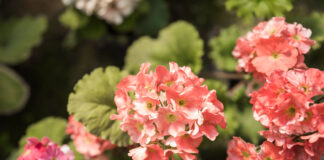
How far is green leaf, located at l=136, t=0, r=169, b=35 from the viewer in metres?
1.74

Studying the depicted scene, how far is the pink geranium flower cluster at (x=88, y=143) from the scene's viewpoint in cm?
124

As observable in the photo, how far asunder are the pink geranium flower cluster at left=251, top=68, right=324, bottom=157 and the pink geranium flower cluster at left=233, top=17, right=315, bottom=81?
90 millimetres

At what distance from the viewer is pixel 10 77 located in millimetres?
1870

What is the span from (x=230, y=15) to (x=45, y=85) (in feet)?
4.28

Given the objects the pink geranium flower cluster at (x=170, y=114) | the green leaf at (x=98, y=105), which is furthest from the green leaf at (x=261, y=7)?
the green leaf at (x=98, y=105)

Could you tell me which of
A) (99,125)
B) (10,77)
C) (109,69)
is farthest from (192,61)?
(10,77)

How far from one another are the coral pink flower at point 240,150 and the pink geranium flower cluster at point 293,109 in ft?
0.24

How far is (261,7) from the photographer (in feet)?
4.15

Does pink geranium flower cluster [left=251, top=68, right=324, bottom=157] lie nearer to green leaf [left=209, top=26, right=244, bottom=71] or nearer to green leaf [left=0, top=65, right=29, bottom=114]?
green leaf [left=209, top=26, right=244, bottom=71]

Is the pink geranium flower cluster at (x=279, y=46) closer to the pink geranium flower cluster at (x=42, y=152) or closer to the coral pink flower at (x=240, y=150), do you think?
the coral pink flower at (x=240, y=150)

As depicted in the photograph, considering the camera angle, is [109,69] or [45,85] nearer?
[109,69]

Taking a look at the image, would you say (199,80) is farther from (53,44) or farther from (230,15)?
(53,44)

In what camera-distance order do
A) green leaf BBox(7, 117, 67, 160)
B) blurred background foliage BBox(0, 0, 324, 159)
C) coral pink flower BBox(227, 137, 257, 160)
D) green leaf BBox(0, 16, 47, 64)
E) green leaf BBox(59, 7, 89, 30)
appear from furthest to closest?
green leaf BBox(0, 16, 47, 64)
green leaf BBox(59, 7, 89, 30)
green leaf BBox(7, 117, 67, 160)
blurred background foliage BBox(0, 0, 324, 159)
coral pink flower BBox(227, 137, 257, 160)

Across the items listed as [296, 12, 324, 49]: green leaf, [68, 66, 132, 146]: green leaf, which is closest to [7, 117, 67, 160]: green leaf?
[68, 66, 132, 146]: green leaf
